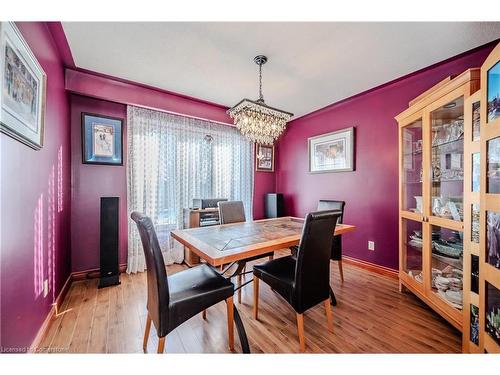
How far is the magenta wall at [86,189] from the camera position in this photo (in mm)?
2410

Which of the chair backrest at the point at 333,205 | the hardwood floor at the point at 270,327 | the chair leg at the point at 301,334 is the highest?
the chair backrest at the point at 333,205

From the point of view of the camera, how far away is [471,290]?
132 cm

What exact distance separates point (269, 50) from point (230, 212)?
178 centimetres

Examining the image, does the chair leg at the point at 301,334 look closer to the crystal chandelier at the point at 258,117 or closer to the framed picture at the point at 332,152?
the crystal chandelier at the point at 258,117

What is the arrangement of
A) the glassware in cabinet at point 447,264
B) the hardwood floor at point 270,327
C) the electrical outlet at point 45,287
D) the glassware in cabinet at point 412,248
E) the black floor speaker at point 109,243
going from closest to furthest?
1. the hardwood floor at point 270,327
2. the electrical outlet at point 45,287
3. the glassware in cabinet at point 447,264
4. the glassware in cabinet at point 412,248
5. the black floor speaker at point 109,243

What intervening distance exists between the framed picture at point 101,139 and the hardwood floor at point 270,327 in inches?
61.7

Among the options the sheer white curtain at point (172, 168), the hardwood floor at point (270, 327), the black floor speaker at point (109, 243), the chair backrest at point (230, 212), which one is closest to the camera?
the hardwood floor at point (270, 327)

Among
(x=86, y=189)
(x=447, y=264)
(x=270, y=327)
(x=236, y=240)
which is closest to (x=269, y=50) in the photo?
(x=236, y=240)

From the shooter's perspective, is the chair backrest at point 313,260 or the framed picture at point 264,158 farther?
the framed picture at point 264,158

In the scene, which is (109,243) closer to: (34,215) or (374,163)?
(34,215)

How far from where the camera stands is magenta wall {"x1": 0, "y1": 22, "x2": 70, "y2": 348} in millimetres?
1043

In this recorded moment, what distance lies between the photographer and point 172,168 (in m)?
2.94

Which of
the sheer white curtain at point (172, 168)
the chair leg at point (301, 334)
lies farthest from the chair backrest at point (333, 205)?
the sheer white curtain at point (172, 168)
